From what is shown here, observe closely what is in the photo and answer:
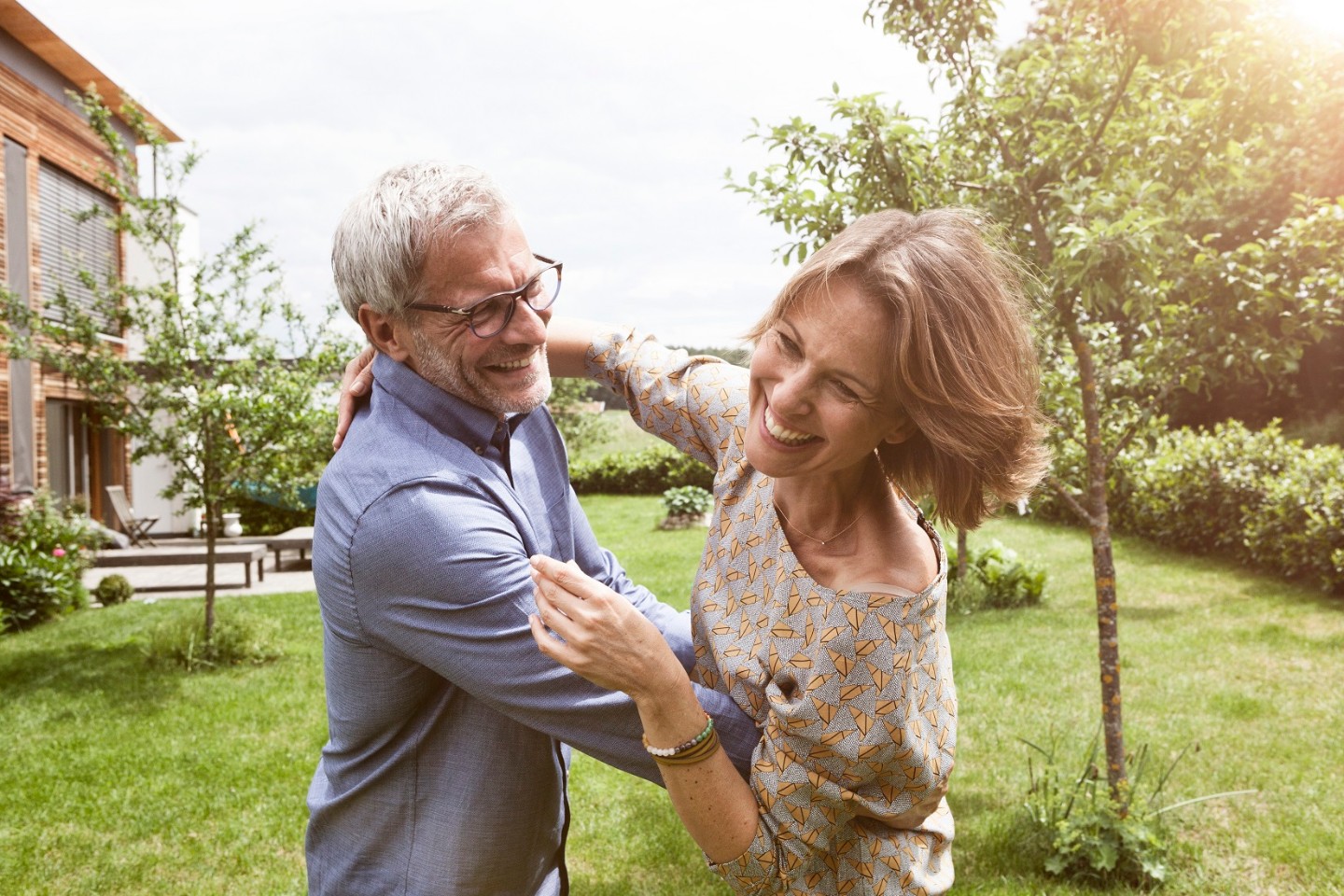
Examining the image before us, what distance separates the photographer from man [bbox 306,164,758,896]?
1.67 m

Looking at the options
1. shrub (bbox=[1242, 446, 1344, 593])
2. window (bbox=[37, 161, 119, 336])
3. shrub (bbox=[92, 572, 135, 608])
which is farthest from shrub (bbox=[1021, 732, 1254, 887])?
window (bbox=[37, 161, 119, 336])

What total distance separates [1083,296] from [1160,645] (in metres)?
6.38

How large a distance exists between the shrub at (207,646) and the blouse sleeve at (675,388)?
821 centimetres

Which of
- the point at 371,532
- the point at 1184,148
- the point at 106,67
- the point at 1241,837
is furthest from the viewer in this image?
the point at 106,67

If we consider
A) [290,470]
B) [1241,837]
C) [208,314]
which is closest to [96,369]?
[208,314]

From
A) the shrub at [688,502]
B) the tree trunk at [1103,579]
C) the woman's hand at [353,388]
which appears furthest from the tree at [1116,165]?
the shrub at [688,502]

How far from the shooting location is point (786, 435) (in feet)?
6.13

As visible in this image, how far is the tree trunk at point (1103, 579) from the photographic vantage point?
479cm

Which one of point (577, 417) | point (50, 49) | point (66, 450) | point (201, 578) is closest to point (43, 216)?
point (50, 49)

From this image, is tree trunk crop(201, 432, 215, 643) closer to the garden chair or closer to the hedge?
the garden chair

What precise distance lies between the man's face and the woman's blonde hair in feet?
1.71

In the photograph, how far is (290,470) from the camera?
9.41 metres

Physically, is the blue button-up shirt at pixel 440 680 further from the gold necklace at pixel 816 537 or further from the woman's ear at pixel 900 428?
the woman's ear at pixel 900 428

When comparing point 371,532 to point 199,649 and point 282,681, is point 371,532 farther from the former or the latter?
point 199,649
